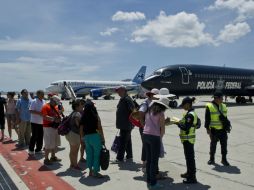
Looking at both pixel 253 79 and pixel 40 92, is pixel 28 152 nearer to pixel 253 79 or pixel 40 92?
pixel 40 92

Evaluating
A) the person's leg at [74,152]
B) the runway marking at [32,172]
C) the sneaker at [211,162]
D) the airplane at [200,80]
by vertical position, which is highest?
the airplane at [200,80]

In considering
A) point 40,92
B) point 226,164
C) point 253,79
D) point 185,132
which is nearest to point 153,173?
point 185,132

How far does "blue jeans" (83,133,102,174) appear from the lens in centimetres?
665

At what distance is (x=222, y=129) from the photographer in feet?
25.3

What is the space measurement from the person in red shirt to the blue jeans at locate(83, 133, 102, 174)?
5.28 ft

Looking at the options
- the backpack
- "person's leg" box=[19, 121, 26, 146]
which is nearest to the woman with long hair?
the backpack

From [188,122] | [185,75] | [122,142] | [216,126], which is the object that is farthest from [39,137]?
[185,75]

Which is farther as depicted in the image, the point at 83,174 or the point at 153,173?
the point at 83,174

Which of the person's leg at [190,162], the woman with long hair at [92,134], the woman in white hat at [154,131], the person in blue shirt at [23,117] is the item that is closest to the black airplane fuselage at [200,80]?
the person in blue shirt at [23,117]

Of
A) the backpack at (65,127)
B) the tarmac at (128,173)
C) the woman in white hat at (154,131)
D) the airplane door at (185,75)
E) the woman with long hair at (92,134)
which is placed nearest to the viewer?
the woman in white hat at (154,131)

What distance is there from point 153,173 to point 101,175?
136 cm

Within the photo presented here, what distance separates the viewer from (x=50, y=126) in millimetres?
8125

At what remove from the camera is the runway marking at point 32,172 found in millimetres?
6268

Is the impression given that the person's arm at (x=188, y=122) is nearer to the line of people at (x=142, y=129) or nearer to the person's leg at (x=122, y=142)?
the line of people at (x=142, y=129)
